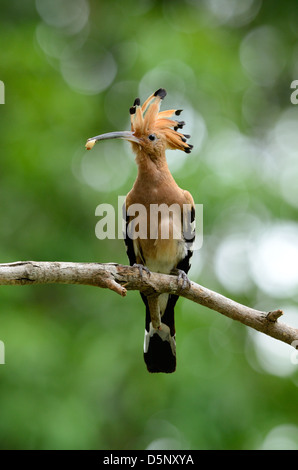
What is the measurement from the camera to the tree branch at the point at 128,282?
2465 mm

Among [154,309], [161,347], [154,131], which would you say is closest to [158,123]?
[154,131]

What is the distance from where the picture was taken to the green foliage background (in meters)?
4.81

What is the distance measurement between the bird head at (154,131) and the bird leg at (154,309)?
867 mm

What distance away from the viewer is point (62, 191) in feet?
17.7

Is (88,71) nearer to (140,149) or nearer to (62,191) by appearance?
(62,191)

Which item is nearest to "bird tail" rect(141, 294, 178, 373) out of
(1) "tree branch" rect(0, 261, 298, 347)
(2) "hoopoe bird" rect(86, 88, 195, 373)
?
(2) "hoopoe bird" rect(86, 88, 195, 373)

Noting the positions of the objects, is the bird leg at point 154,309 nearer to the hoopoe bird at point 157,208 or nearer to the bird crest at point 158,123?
the hoopoe bird at point 157,208

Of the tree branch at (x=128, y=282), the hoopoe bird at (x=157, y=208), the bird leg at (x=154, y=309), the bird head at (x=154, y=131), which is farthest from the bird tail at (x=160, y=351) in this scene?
the bird head at (x=154, y=131)

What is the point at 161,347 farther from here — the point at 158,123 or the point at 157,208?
the point at 158,123

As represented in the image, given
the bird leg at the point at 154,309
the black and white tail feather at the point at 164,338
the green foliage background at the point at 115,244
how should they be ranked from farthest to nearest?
the green foliage background at the point at 115,244, the black and white tail feather at the point at 164,338, the bird leg at the point at 154,309

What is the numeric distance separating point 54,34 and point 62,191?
205cm

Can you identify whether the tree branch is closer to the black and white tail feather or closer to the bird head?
the black and white tail feather

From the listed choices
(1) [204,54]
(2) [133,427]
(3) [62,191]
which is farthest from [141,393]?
(1) [204,54]

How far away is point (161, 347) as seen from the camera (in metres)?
3.56
